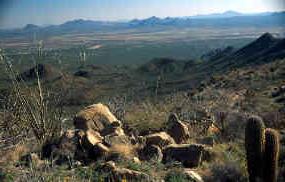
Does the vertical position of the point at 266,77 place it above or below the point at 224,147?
below

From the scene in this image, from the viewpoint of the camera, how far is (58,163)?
7.74 m

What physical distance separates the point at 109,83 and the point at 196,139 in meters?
52.0

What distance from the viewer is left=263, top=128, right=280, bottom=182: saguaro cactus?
6867 millimetres

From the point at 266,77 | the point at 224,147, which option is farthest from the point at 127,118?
the point at 266,77

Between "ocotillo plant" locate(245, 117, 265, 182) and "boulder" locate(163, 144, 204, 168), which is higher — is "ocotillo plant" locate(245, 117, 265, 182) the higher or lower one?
the higher one

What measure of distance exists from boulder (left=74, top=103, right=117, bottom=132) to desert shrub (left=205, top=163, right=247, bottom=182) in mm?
2667

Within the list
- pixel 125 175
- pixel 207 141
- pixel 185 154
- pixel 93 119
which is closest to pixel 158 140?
pixel 185 154

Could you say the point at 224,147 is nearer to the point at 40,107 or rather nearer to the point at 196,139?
the point at 196,139

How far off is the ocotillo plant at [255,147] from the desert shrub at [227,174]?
1.12 ft

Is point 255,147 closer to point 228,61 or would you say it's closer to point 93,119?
point 93,119

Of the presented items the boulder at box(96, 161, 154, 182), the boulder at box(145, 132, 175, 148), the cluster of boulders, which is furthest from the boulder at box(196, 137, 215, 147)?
the boulder at box(96, 161, 154, 182)

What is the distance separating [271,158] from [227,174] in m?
0.69

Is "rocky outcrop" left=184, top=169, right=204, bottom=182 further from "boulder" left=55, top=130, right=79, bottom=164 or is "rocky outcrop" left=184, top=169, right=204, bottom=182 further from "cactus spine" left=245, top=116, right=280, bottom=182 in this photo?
"boulder" left=55, top=130, right=79, bottom=164

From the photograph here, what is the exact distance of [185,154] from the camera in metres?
7.90
